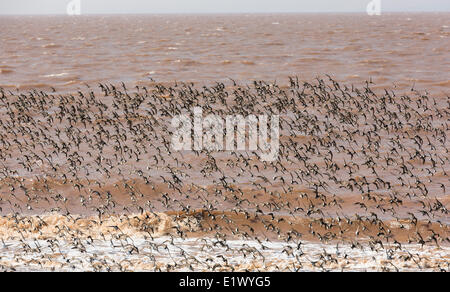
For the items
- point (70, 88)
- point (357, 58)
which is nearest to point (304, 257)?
point (70, 88)

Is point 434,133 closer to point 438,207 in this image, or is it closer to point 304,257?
point 438,207

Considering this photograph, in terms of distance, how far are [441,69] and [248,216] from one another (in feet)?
71.6

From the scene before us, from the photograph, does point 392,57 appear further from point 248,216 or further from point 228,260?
point 228,260

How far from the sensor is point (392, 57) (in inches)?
1394

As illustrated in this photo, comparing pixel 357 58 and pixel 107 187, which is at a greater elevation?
pixel 357 58

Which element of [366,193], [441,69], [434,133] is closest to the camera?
[366,193]

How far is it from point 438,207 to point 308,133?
20.0 ft

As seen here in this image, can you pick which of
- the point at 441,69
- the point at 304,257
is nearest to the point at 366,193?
the point at 304,257

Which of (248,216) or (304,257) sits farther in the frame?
(248,216)

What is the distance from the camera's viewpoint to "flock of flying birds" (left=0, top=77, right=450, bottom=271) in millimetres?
9656

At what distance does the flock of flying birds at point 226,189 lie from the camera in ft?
31.7

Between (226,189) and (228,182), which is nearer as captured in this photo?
(226,189)

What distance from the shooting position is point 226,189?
13227 millimetres
